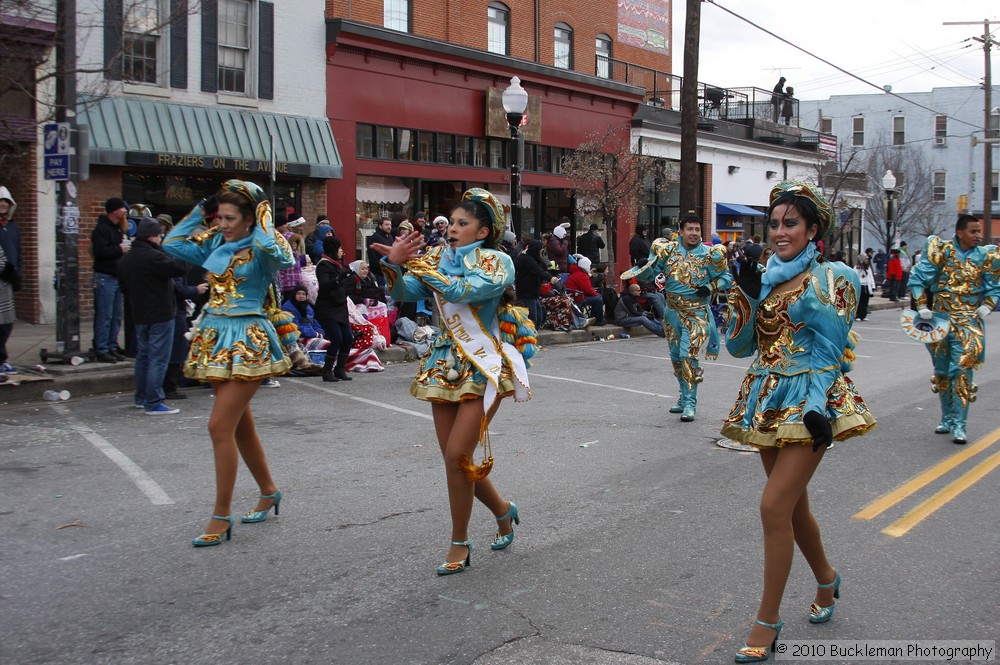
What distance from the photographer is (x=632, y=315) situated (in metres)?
18.1

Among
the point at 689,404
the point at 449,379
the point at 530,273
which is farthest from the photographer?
the point at 530,273

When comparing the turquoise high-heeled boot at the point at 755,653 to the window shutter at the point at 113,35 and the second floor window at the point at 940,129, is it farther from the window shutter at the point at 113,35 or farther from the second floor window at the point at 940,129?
the second floor window at the point at 940,129

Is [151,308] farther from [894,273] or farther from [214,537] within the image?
[894,273]

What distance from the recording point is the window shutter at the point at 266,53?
18844mm

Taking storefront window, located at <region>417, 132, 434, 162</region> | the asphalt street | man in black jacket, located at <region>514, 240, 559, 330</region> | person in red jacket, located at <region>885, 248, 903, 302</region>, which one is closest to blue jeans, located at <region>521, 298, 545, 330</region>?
man in black jacket, located at <region>514, 240, 559, 330</region>

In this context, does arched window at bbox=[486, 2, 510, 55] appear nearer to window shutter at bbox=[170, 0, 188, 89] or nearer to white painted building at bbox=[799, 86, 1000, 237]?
window shutter at bbox=[170, 0, 188, 89]

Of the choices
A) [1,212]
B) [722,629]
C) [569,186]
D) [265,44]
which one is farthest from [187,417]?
[569,186]

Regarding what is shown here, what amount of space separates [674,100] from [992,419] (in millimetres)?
23394

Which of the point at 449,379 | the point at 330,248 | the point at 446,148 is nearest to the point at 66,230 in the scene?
the point at 330,248

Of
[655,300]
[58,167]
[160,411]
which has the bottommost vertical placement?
[160,411]

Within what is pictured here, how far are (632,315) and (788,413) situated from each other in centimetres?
1402

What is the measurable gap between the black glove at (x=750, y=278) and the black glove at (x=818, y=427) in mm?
580

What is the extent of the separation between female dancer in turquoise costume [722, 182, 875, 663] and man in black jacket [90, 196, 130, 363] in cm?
904

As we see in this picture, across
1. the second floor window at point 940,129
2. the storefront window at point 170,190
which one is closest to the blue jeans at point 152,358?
the storefront window at point 170,190
